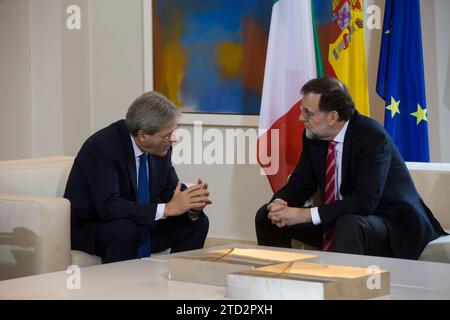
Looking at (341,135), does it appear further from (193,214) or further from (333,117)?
(193,214)

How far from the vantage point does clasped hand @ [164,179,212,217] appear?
3.47 metres

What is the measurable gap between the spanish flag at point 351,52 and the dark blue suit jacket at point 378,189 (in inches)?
44.7

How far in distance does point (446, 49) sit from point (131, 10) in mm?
2308

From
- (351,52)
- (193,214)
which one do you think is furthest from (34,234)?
(351,52)

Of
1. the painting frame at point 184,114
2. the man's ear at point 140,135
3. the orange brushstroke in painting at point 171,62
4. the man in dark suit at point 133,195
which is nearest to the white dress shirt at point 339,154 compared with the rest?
the man in dark suit at point 133,195

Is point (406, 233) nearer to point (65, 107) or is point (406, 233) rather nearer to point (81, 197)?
point (81, 197)

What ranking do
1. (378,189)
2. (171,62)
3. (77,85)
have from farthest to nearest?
(77,85) < (171,62) < (378,189)

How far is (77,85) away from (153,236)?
2.76 m

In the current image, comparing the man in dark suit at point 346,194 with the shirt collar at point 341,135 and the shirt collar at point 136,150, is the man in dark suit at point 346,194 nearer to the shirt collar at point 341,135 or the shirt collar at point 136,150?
the shirt collar at point 341,135

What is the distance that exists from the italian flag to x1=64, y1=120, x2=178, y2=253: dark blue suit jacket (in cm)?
147

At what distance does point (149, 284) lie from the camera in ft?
7.81

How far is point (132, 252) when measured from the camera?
11.2 feet
